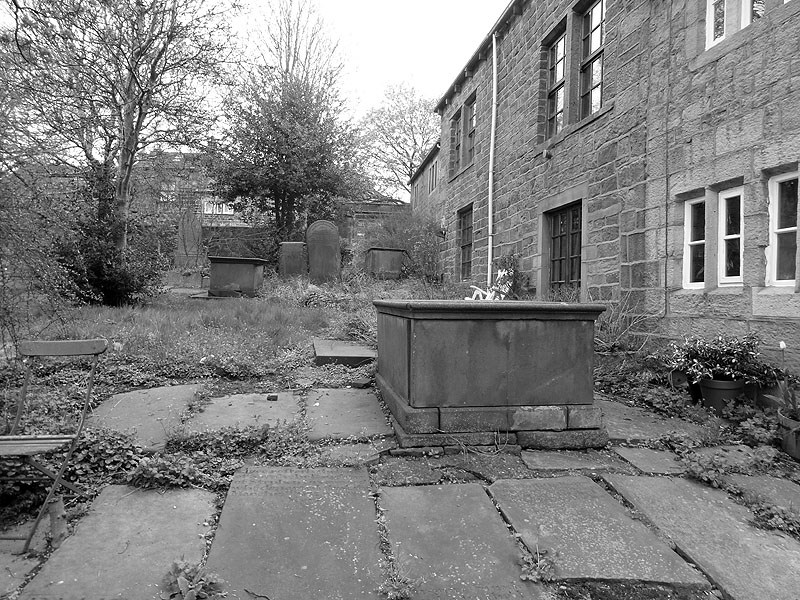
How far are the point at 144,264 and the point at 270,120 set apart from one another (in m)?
10.4

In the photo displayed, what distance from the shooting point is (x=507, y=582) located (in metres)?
1.91

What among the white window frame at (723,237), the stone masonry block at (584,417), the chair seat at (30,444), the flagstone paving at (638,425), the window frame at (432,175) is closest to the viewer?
the chair seat at (30,444)

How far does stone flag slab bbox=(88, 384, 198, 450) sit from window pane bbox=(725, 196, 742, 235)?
480 centimetres

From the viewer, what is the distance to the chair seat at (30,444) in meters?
2.05

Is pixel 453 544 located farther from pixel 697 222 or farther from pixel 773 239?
pixel 697 222

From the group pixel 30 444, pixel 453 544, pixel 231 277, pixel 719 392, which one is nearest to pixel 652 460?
pixel 719 392

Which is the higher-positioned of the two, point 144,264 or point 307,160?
point 307,160

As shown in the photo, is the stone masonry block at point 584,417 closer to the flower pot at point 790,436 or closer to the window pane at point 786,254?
the flower pot at point 790,436

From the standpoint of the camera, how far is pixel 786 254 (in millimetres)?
4043

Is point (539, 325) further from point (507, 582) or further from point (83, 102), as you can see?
point (83, 102)

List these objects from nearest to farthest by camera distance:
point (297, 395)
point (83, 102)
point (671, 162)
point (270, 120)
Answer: point (297, 395)
point (671, 162)
point (83, 102)
point (270, 120)

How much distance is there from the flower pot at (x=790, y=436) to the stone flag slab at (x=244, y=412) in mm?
3271

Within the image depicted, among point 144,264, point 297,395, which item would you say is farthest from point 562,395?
point 144,264

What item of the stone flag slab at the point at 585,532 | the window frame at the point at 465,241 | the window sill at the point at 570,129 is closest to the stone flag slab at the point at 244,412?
the stone flag slab at the point at 585,532
